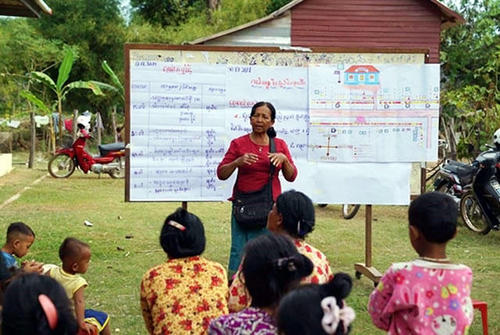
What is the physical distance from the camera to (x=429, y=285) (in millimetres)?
2764

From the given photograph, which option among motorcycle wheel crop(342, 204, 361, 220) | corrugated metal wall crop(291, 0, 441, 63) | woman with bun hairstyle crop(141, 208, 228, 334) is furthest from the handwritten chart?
corrugated metal wall crop(291, 0, 441, 63)

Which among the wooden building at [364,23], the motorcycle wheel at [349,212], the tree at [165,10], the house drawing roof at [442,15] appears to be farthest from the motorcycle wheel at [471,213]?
the tree at [165,10]

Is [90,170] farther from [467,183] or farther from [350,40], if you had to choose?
[467,183]

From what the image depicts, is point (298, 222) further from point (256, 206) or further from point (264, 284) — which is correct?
point (256, 206)

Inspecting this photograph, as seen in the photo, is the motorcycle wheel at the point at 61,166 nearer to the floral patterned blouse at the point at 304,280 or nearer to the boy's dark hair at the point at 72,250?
the boy's dark hair at the point at 72,250

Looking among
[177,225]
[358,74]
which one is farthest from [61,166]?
[177,225]

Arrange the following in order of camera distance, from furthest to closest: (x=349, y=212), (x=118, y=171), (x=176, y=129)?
1. (x=118, y=171)
2. (x=349, y=212)
3. (x=176, y=129)

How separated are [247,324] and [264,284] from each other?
0.14 m

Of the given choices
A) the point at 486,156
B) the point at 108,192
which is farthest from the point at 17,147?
the point at 486,156

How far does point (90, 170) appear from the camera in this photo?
51.5 ft

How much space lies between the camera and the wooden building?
16750 millimetres

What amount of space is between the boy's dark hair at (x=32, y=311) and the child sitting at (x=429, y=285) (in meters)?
1.33

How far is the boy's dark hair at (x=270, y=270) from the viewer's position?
2.35 m

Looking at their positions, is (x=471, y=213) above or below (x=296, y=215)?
below
